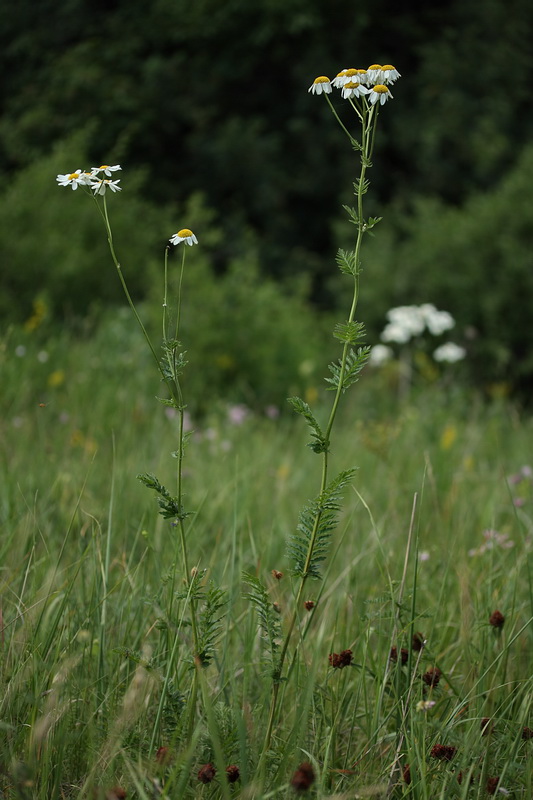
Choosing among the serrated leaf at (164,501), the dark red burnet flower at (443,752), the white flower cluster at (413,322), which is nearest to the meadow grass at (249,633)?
the dark red burnet flower at (443,752)

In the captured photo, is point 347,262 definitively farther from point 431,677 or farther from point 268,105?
point 268,105

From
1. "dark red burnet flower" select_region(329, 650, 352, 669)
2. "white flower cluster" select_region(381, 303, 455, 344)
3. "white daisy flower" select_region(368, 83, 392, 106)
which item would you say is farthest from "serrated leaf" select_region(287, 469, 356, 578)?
"white flower cluster" select_region(381, 303, 455, 344)

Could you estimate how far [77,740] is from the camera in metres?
1.19

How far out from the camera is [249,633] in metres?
1.48

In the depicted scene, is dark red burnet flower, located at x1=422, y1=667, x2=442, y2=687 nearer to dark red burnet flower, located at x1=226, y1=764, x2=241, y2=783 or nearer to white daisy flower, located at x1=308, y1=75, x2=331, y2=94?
dark red burnet flower, located at x1=226, y1=764, x2=241, y2=783

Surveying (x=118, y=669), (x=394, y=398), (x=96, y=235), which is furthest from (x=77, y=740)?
(x=96, y=235)

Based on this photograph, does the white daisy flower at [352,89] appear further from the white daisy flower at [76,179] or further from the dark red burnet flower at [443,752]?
the dark red burnet flower at [443,752]

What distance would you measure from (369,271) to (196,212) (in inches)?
88.0

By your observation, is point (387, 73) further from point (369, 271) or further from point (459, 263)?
point (369, 271)

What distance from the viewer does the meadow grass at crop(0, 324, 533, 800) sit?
111 centimetres

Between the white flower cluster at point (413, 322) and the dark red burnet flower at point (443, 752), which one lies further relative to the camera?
the white flower cluster at point (413, 322)

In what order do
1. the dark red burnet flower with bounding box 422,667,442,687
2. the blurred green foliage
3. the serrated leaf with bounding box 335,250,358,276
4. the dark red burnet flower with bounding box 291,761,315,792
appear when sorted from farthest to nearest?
the blurred green foliage, the dark red burnet flower with bounding box 422,667,442,687, the serrated leaf with bounding box 335,250,358,276, the dark red burnet flower with bounding box 291,761,315,792

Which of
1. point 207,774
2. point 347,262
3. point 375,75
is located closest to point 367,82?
point 375,75

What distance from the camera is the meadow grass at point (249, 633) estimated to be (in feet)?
3.63
